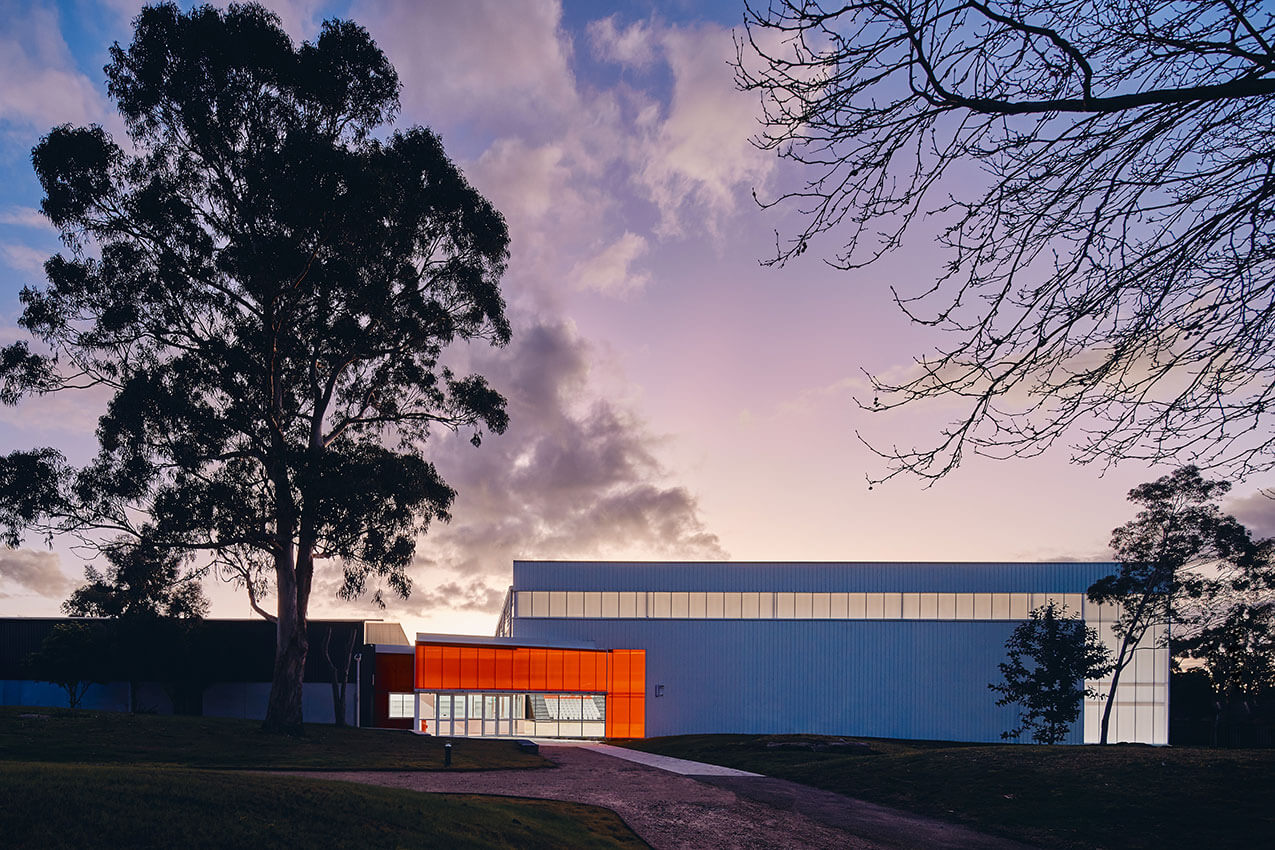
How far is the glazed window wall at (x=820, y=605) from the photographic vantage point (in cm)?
4838

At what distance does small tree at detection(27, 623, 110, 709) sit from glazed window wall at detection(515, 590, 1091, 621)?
24.5m

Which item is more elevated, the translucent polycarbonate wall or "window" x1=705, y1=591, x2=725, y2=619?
"window" x1=705, y1=591, x2=725, y2=619

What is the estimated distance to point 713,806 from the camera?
64.6 feet

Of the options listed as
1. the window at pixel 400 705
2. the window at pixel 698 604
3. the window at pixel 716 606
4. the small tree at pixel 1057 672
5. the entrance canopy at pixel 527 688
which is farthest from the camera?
the window at pixel 400 705

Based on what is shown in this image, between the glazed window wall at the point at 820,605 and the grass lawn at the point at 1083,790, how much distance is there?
2032 cm

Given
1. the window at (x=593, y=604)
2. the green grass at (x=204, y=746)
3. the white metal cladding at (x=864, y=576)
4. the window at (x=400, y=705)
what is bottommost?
the window at (x=400, y=705)

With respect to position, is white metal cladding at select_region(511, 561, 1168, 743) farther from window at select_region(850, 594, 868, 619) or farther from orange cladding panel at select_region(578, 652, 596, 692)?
orange cladding panel at select_region(578, 652, 596, 692)

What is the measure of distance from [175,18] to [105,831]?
89.8ft

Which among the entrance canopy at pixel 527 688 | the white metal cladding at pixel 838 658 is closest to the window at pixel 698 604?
the white metal cladding at pixel 838 658

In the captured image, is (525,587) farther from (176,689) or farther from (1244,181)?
(1244,181)

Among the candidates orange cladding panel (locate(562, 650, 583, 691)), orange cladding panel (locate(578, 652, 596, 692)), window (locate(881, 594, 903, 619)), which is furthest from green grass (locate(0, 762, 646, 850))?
window (locate(881, 594, 903, 619))

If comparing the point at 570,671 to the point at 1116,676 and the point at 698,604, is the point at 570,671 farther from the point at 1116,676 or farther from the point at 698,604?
the point at 1116,676

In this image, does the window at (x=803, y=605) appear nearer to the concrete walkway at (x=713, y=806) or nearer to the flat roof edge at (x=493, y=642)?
the flat roof edge at (x=493, y=642)

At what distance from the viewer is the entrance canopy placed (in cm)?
4306
